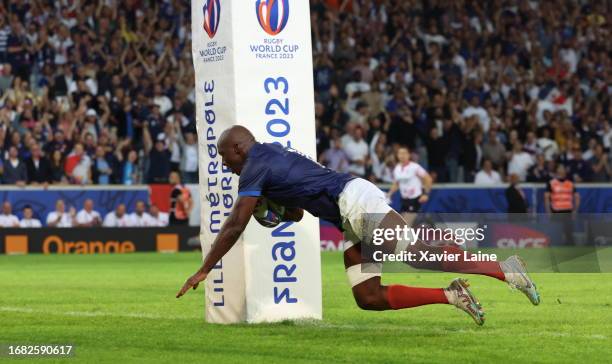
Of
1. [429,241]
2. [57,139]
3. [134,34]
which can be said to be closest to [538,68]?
[134,34]

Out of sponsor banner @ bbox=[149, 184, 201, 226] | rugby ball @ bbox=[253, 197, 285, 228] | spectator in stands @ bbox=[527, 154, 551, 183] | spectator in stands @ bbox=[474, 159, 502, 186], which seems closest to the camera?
rugby ball @ bbox=[253, 197, 285, 228]

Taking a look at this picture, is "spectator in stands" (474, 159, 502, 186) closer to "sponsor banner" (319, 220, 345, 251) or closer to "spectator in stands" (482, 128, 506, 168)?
"spectator in stands" (482, 128, 506, 168)

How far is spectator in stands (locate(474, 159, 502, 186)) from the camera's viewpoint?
2820 centimetres

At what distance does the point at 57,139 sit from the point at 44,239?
6.98 feet

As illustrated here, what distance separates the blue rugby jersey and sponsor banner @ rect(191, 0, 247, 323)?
4.42ft

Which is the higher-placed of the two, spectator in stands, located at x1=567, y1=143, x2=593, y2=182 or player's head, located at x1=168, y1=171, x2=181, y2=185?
player's head, located at x1=168, y1=171, x2=181, y2=185

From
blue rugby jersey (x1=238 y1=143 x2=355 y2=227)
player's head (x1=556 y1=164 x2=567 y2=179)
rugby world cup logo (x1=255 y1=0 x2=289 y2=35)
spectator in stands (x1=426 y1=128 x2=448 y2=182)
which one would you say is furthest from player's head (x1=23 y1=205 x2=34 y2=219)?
blue rugby jersey (x1=238 y1=143 x2=355 y2=227)

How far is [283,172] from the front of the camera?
32.5 ft

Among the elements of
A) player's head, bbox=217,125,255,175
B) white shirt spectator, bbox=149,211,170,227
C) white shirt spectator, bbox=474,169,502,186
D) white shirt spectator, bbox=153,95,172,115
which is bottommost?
white shirt spectator, bbox=149,211,170,227

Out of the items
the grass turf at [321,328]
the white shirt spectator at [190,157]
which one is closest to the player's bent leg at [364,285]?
the grass turf at [321,328]

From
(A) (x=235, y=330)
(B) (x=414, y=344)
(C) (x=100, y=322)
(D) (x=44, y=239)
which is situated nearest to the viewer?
(B) (x=414, y=344)

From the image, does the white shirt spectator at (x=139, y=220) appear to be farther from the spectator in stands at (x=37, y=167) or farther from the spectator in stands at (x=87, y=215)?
the spectator in stands at (x=37, y=167)

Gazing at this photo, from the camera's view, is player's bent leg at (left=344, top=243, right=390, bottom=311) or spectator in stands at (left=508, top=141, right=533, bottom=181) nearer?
player's bent leg at (left=344, top=243, right=390, bottom=311)

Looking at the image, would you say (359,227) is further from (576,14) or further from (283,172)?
(576,14)
